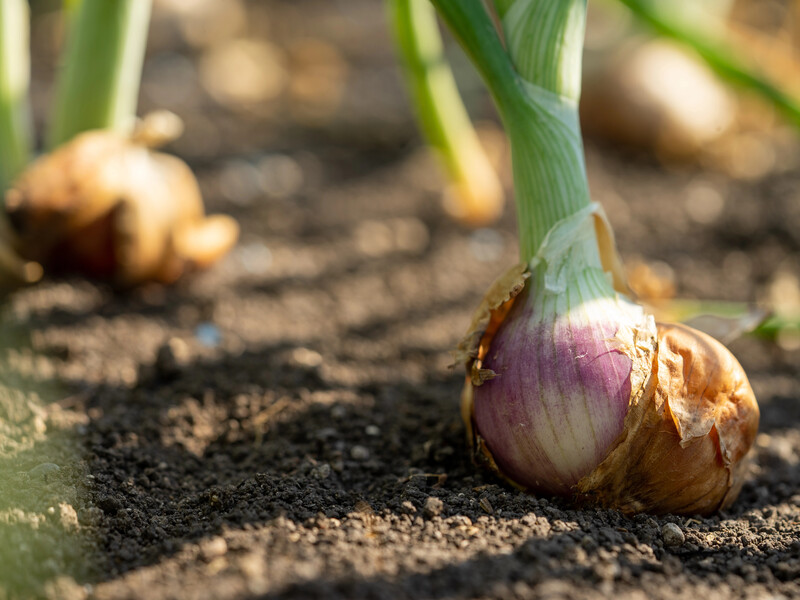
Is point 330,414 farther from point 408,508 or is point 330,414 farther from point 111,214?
point 111,214

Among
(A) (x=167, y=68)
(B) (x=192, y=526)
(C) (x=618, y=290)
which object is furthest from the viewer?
(A) (x=167, y=68)

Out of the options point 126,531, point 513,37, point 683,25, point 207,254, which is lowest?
point 126,531

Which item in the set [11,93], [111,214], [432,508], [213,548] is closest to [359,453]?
[432,508]

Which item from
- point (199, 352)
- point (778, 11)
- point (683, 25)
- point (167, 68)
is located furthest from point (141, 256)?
point (778, 11)

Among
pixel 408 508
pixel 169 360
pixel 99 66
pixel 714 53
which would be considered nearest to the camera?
pixel 408 508

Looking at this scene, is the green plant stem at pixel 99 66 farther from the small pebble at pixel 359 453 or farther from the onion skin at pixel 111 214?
the small pebble at pixel 359 453

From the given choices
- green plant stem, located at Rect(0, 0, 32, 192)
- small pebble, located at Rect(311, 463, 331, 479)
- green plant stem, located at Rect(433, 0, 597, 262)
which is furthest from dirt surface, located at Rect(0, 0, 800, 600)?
green plant stem, located at Rect(433, 0, 597, 262)

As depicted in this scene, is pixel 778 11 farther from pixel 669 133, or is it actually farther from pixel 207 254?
pixel 207 254

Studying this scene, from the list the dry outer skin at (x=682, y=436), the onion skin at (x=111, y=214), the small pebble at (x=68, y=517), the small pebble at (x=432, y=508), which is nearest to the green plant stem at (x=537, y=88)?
the dry outer skin at (x=682, y=436)
